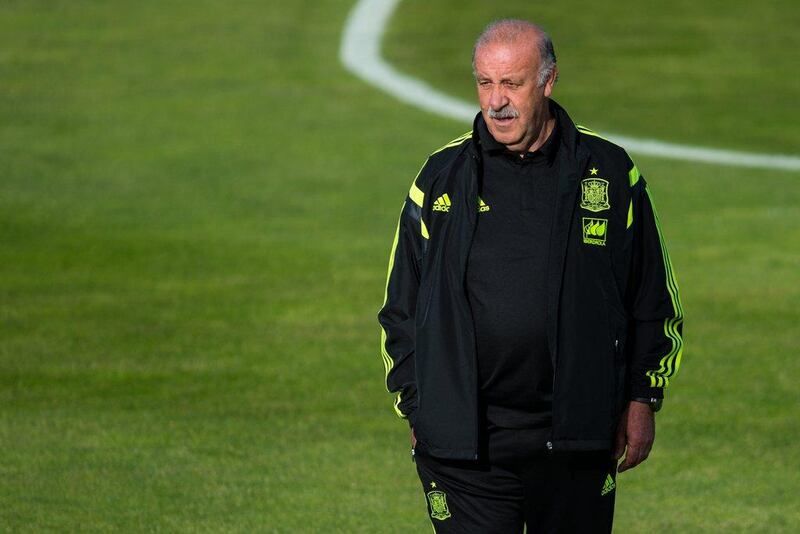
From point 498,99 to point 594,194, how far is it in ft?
1.35

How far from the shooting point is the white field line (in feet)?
60.7

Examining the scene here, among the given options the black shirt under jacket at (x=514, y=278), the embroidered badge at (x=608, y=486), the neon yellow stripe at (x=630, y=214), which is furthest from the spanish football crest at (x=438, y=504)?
the neon yellow stripe at (x=630, y=214)

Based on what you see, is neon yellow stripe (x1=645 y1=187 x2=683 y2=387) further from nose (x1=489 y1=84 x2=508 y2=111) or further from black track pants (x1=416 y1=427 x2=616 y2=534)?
nose (x1=489 y1=84 x2=508 y2=111)

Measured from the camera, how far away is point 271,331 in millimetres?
11891

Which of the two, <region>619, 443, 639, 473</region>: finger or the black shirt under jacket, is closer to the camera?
the black shirt under jacket

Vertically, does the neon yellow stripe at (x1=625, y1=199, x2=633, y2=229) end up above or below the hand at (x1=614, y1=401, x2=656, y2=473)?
above

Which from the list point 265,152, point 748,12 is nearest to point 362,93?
point 265,152

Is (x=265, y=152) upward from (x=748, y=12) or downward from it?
downward

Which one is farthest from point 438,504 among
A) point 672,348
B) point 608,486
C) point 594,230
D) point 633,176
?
point 633,176

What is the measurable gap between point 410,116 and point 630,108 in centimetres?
297

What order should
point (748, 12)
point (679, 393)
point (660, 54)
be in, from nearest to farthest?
point (679, 393) → point (660, 54) → point (748, 12)

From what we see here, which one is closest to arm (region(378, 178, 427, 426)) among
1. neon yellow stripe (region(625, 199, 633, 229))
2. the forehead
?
the forehead

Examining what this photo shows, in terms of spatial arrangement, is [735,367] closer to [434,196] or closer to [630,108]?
[434,196]

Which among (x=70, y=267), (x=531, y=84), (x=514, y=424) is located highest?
(x=531, y=84)
